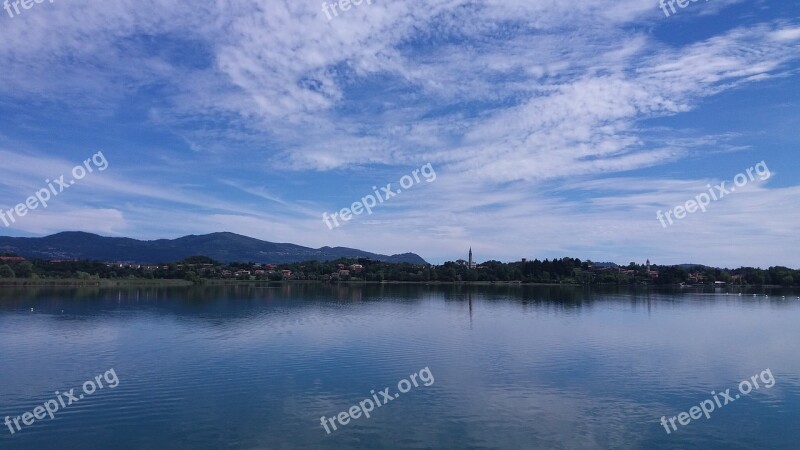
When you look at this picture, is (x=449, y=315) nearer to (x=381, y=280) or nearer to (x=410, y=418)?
(x=410, y=418)

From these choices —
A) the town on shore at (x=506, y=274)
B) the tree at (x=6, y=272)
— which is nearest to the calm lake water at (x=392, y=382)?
the tree at (x=6, y=272)

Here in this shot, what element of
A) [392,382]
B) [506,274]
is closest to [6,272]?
[392,382]

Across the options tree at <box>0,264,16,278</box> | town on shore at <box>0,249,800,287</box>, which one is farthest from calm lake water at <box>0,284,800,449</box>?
town on shore at <box>0,249,800,287</box>

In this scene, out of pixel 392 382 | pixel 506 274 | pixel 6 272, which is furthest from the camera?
pixel 506 274

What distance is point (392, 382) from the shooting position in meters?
22.2

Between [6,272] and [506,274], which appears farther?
[506,274]

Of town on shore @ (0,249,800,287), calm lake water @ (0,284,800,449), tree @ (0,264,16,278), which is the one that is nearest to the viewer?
calm lake water @ (0,284,800,449)

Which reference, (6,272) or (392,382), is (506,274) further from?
(392,382)

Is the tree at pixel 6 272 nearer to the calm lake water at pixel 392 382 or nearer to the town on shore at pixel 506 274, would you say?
the town on shore at pixel 506 274

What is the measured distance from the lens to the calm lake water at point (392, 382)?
51.8 feet

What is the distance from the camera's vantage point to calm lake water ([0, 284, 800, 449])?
15773 mm

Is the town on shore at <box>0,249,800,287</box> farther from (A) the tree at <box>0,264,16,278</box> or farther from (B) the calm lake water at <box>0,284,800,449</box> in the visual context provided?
(B) the calm lake water at <box>0,284,800,449</box>

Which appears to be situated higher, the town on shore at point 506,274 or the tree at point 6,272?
the town on shore at point 506,274

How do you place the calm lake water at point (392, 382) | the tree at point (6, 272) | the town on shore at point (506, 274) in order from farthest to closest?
the town on shore at point (506, 274) < the tree at point (6, 272) < the calm lake water at point (392, 382)
